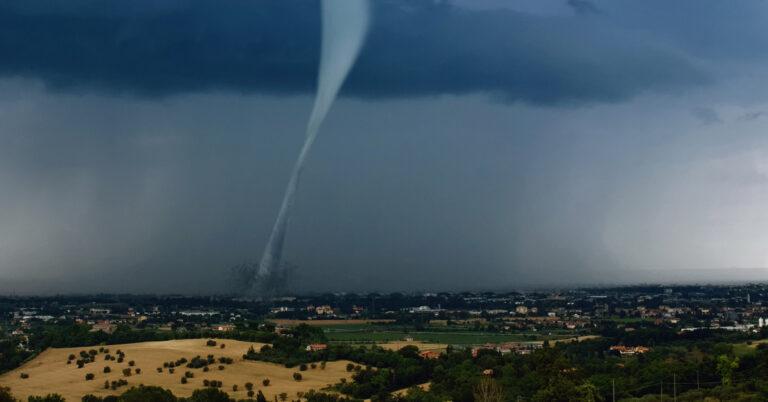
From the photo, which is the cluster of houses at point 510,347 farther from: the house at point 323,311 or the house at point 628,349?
the house at point 323,311

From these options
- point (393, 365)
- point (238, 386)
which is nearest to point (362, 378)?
point (393, 365)

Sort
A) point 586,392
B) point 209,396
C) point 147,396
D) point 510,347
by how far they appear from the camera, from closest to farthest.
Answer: point 586,392 < point 147,396 < point 209,396 < point 510,347

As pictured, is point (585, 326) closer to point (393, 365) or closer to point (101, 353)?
point (393, 365)

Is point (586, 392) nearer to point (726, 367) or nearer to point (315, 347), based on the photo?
point (726, 367)

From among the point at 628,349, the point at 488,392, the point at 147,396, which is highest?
the point at 147,396

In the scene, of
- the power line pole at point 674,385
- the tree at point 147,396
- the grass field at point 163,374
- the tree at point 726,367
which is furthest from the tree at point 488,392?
the tree at point 147,396

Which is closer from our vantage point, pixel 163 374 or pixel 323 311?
pixel 163 374

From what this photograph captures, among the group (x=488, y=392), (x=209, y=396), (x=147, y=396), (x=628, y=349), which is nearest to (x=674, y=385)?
(x=488, y=392)
